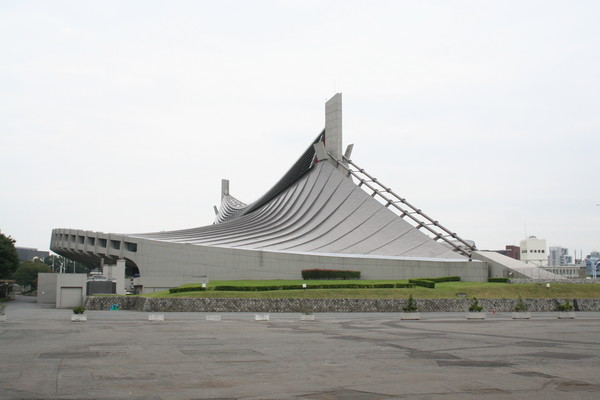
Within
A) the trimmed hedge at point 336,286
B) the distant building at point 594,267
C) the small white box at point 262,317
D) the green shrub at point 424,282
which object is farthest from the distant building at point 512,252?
the small white box at point 262,317

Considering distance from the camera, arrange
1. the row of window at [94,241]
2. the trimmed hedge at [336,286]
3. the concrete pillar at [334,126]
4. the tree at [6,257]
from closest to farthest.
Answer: the trimmed hedge at [336,286], the row of window at [94,241], the concrete pillar at [334,126], the tree at [6,257]

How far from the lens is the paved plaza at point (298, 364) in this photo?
9109 mm

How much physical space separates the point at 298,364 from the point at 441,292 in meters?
23.3

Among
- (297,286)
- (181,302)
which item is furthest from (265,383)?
(297,286)

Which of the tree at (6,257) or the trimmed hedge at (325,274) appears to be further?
the tree at (6,257)

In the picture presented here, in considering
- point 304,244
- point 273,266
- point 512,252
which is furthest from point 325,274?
point 512,252

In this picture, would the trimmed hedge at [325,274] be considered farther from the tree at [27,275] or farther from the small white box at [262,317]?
the tree at [27,275]

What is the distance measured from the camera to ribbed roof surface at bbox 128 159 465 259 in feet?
137

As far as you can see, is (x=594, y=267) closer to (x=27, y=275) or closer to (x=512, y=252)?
(x=512, y=252)

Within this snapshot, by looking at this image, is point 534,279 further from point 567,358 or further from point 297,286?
point 567,358

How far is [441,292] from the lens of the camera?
33.9 m

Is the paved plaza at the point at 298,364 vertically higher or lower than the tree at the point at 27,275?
higher

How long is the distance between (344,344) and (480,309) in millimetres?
13574

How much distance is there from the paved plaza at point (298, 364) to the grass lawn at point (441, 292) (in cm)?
1332
